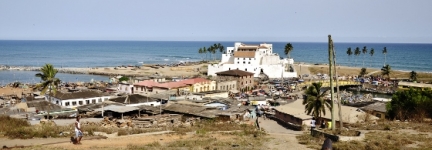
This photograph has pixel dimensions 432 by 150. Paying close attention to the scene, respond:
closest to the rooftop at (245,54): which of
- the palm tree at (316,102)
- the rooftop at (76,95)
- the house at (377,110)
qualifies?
the rooftop at (76,95)

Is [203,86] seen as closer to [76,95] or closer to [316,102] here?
[76,95]

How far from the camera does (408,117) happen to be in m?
33.1

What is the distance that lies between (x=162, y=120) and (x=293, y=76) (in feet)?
213

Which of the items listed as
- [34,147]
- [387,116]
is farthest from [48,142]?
[387,116]

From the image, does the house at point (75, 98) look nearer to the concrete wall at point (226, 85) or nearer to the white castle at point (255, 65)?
the concrete wall at point (226, 85)

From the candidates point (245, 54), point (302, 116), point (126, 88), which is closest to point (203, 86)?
point (126, 88)

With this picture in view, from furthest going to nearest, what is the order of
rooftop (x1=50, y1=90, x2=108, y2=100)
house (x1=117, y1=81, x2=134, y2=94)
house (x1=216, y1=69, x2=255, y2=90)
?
house (x1=216, y1=69, x2=255, y2=90) < house (x1=117, y1=81, x2=134, y2=94) < rooftop (x1=50, y1=90, x2=108, y2=100)

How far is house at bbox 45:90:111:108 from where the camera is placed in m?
44.6

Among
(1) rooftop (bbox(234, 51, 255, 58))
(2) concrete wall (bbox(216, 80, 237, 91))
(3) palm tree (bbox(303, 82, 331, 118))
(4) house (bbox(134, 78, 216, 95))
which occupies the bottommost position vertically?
(2) concrete wall (bbox(216, 80, 237, 91))

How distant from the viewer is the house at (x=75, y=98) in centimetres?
4456

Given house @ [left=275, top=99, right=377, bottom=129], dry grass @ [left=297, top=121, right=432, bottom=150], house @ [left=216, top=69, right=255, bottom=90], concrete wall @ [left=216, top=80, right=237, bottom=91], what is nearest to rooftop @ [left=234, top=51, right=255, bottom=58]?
house @ [left=216, top=69, right=255, bottom=90]

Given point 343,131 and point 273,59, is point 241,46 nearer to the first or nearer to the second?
point 273,59

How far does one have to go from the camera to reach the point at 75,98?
45.3m

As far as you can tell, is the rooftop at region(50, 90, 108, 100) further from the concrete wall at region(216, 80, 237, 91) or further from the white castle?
the white castle
